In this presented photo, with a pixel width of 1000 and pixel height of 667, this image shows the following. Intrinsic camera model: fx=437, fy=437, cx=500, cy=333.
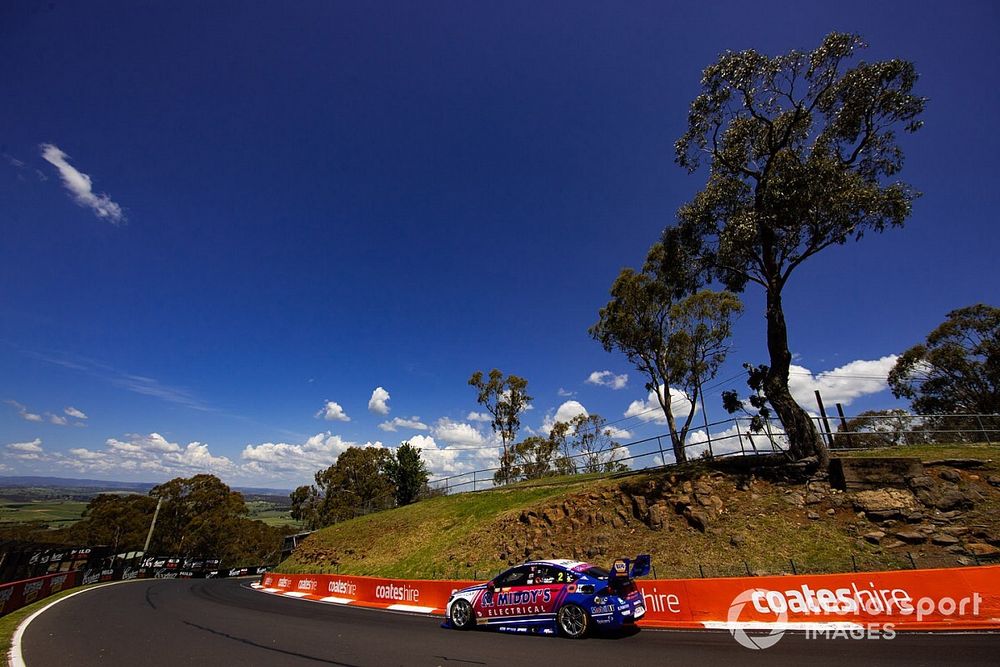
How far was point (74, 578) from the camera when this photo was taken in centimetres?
3191

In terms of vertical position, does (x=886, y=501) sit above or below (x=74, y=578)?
above

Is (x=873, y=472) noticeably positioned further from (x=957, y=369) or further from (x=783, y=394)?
(x=957, y=369)

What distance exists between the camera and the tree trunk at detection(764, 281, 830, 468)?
17266mm

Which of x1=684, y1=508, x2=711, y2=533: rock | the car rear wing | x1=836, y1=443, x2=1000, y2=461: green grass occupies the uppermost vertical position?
x1=836, y1=443, x2=1000, y2=461: green grass

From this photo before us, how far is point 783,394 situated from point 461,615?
15.0m

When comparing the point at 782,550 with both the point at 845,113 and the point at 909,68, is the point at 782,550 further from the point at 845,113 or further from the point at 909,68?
the point at 909,68

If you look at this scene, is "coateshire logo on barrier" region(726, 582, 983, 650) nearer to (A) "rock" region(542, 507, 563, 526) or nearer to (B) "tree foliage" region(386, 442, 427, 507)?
(A) "rock" region(542, 507, 563, 526)

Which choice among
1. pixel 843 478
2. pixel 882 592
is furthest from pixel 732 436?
pixel 882 592

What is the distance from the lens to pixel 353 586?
757 inches

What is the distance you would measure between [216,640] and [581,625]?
8.54 m

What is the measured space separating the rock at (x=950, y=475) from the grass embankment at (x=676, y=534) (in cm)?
24

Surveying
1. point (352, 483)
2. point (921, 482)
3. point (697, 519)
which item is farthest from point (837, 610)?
point (352, 483)

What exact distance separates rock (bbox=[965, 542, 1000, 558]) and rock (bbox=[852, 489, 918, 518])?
5.75ft

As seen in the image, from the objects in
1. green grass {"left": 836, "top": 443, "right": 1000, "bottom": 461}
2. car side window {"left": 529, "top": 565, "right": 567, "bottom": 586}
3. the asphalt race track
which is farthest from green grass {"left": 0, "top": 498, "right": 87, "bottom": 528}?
green grass {"left": 836, "top": 443, "right": 1000, "bottom": 461}
